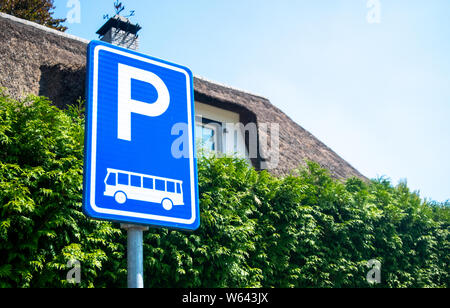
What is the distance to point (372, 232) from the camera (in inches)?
407

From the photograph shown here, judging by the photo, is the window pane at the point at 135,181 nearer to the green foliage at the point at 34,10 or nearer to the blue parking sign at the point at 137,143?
the blue parking sign at the point at 137,143

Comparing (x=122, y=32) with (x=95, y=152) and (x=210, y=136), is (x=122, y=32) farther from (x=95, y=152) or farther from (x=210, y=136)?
(x=95, y=152)

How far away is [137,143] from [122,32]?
11.4 m

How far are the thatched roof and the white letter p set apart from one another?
7507mm

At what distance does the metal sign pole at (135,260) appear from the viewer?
200 centimetres

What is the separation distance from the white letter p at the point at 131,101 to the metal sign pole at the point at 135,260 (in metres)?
0.44

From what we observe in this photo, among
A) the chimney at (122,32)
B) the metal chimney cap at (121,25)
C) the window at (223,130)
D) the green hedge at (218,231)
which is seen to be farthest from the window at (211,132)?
the metal chimney cap at (121,25)

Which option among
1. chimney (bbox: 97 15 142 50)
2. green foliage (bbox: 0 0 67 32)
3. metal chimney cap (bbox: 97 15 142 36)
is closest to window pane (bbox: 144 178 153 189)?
chimney (bbox: 97 15 142 50)

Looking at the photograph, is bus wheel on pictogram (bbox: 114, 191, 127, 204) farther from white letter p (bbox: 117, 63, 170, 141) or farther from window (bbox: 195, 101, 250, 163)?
window (bbox: 195, 101, 250, 163)

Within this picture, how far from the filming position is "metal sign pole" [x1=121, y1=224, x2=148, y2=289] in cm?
200

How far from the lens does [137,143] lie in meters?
2.27

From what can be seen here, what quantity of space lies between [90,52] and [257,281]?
19.8 ft

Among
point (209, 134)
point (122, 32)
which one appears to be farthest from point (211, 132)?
point (122, 32)
